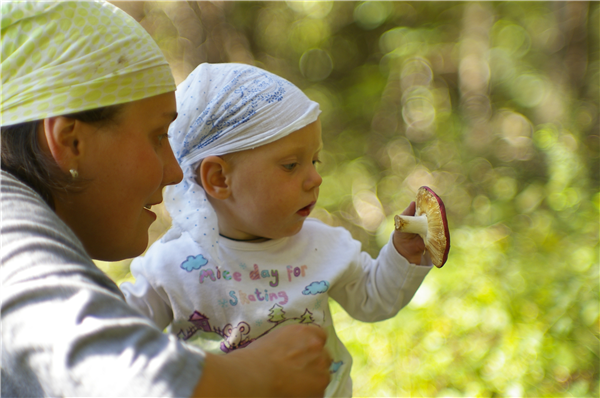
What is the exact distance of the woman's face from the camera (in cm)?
116

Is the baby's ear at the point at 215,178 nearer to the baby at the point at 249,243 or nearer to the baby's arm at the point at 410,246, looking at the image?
the baby at the point at 249,243

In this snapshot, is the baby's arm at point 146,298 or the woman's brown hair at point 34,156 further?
the baby's arm at point 146,298

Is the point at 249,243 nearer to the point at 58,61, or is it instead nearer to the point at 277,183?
the point at 277,183

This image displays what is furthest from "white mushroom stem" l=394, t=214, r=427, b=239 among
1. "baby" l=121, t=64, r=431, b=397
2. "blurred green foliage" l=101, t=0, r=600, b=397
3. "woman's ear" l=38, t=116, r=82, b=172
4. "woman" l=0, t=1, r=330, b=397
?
"blurred green foliage" l=101, t=0, r=600, b=397

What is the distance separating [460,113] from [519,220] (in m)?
2.49

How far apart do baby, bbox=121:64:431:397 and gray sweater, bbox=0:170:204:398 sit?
797mm

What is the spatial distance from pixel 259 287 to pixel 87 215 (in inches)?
27.3

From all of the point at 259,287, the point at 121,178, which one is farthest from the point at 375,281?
the point at 121,178

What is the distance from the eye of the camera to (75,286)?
827 millimetres

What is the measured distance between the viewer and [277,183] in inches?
64.0

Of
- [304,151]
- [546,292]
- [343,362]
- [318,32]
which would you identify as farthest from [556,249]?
[318,32]

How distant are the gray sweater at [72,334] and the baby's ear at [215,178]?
819 millimetres

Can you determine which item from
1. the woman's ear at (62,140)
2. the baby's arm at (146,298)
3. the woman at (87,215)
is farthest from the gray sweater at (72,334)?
the baby's arm at (146,298)

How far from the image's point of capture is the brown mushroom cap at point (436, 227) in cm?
133
